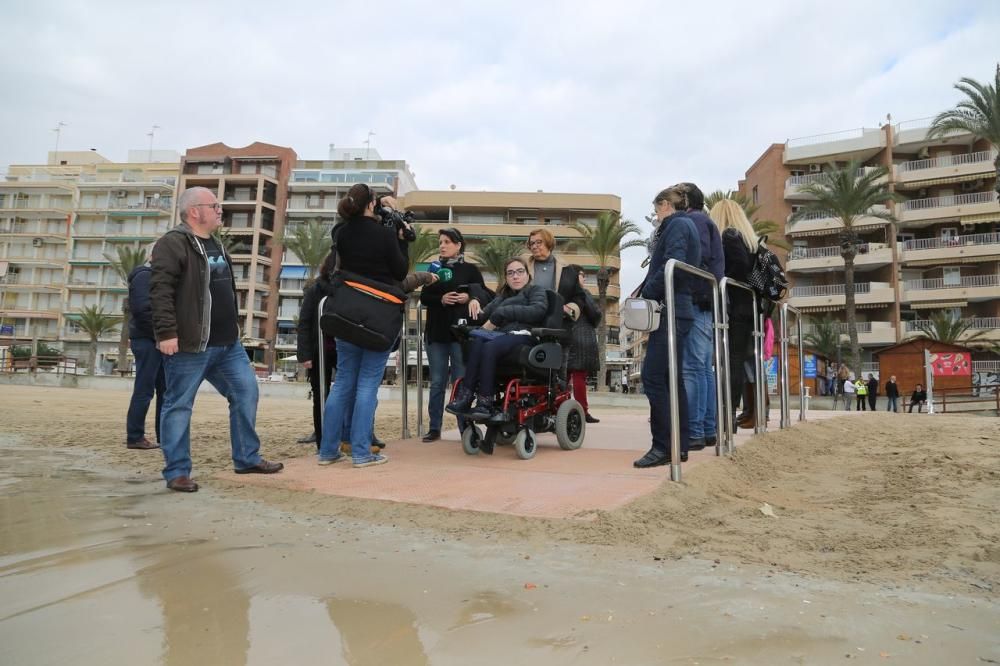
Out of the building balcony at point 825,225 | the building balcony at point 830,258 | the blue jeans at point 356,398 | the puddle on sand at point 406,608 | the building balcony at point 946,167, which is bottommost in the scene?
the puddle on sand at point 406,608

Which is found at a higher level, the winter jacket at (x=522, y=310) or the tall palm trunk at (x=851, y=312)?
the tall palm trunk at (x=851, y=312)

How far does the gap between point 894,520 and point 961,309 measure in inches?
1943

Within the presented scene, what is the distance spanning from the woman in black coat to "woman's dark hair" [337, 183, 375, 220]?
Result: 6.25 feet

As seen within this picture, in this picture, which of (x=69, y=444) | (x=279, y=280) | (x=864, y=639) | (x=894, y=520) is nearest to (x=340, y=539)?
(x=864, y=639)

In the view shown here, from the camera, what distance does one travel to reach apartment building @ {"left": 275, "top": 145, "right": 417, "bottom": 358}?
208 feet

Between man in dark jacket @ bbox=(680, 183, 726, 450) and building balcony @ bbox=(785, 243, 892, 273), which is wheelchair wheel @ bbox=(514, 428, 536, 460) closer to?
man in dark jacket @ bbox=(680, 183, 726, 450)

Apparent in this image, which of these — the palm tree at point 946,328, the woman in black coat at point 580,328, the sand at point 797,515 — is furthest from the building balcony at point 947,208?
the woman in black coat at point 580,328

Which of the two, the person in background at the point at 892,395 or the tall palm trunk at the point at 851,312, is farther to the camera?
the tall palm trunk at the point at 851,312

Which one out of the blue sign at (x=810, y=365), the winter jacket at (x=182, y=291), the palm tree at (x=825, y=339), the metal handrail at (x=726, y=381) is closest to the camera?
the winter jacket at (x=182, y=291)

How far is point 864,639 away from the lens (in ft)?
5.39

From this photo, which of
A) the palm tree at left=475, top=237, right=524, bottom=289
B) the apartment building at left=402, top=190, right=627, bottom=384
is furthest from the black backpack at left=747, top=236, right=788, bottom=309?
the apartment building at left=402, top=190, right=627, bottom=384

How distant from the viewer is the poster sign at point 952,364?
23.3m

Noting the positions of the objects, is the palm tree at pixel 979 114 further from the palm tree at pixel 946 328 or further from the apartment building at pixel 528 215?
the apartment building at pixel 528 215

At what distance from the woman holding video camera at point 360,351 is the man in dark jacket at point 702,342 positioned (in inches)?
80.1
